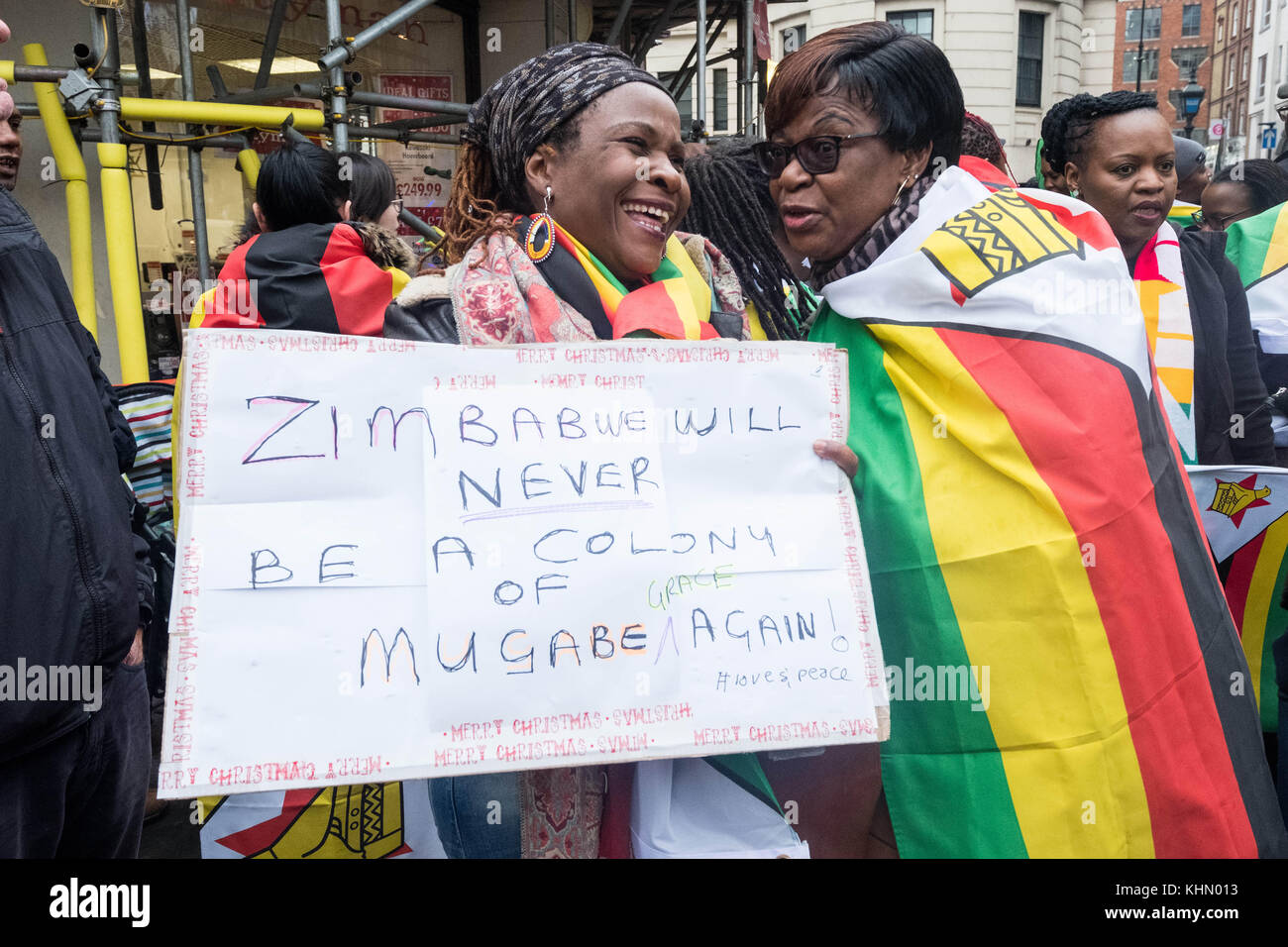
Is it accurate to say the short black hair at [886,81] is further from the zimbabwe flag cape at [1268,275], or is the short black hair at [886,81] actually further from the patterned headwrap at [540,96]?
the zimbabwe flag cape at [1268,275]

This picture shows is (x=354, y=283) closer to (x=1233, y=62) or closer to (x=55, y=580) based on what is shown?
(x=55, y=580)

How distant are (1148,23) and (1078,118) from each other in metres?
62.6

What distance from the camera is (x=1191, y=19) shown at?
55719 millimetres

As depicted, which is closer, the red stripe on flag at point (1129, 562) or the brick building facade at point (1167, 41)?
the red stripe on flag at point (1129, 562)

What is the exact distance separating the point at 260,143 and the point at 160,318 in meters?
1.26

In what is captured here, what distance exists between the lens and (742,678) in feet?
4.54

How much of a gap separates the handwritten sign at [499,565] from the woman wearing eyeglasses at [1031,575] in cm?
21

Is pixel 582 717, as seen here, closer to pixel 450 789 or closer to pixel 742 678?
pixel 742 678

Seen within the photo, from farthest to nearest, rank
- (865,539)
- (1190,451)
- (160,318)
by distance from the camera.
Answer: (160,318), (1190,451), (865,539)

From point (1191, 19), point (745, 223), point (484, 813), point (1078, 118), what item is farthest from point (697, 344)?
point (1191, 19)

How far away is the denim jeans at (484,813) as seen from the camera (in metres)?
1.55

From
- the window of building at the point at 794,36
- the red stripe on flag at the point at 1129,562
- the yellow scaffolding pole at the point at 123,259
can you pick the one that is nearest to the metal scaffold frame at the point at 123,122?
the yellow scaffolding pole at the point at 123,259

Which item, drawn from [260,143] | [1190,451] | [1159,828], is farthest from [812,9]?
[1159,828]

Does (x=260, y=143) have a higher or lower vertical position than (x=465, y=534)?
higher
